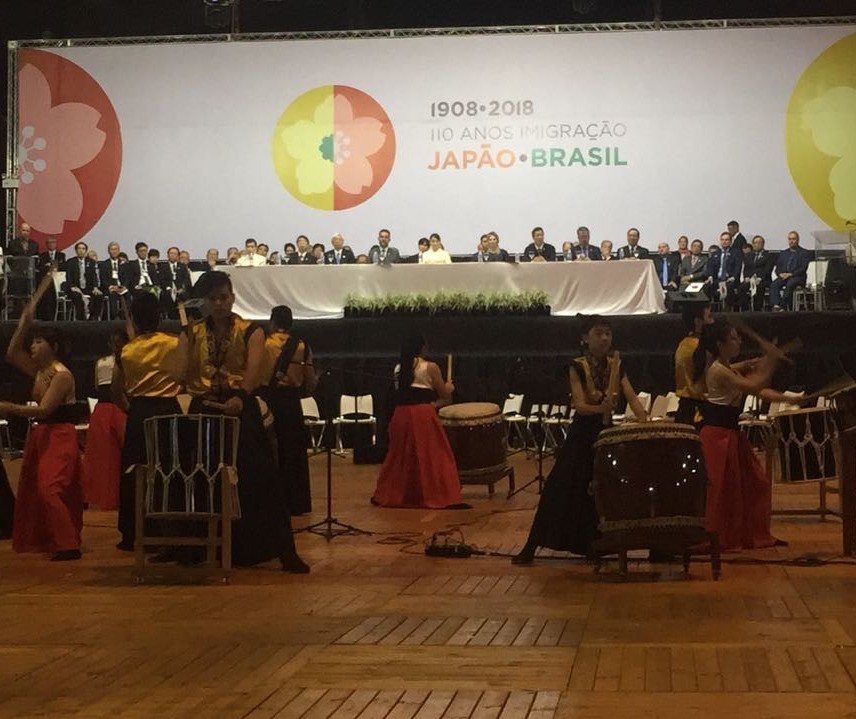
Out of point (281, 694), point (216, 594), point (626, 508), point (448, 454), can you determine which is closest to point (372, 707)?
point (281, 694)

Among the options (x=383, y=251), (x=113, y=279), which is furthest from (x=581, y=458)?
(x=113, y=279)

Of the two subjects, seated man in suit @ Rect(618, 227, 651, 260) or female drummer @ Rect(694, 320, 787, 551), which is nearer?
female drummer @ Rect(694, 320, 787, 551)

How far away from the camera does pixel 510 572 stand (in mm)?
7402

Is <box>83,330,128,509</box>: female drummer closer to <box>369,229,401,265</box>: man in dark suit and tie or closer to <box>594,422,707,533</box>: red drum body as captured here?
<box>594,422,707,533</box>: red drum body

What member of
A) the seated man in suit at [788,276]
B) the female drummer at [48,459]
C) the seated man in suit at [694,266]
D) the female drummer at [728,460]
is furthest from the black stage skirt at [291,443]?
the seated man in suit at [788,276]

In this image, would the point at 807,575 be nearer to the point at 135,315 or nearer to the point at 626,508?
the point at 626,508

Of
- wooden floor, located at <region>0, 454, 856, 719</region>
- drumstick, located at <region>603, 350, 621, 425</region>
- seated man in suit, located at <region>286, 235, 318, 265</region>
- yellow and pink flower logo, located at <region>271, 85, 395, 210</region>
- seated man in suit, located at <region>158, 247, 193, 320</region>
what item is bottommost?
wooden floor, located at <region>0, 454, 856, 719</region>

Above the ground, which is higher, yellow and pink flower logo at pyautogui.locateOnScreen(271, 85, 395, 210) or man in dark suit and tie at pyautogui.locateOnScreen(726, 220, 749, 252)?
yellow and pink flower logo at pyautogui.locateOnScreen(271, 85, 395, 210)

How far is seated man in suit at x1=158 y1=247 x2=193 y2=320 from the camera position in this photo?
61.2 ft

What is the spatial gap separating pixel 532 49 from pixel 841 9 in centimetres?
484

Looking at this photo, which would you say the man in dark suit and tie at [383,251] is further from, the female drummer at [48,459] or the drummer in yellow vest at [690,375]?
the female drummer at [48,459]

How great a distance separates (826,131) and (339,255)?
7.08 metres

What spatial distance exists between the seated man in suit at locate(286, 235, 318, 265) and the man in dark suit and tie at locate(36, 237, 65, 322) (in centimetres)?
319

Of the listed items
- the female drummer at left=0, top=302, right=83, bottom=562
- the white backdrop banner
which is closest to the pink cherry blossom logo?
the white backdrop banner
